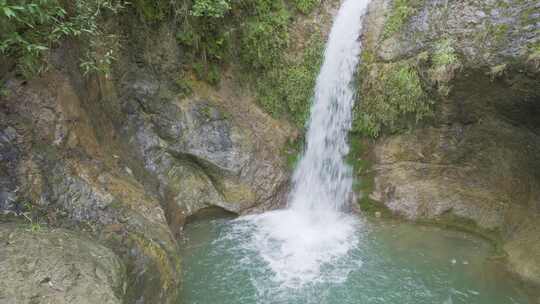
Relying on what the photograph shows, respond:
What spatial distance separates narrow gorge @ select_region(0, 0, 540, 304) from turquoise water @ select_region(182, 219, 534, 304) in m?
0.02

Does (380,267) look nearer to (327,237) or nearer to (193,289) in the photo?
(327,237)

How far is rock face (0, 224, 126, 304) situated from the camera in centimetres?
238

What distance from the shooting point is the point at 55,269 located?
2.57 metres

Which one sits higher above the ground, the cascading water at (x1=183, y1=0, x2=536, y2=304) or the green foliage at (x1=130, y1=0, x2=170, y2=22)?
the green foliage at (x1=130, y1=0, x2=170, y2=22)

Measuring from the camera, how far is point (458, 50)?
5031 mm

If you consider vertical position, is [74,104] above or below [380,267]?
above

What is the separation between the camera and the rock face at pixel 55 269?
238cm

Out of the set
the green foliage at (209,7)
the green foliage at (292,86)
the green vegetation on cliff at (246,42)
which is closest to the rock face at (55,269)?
the green vegetation on cliff at (246,42)

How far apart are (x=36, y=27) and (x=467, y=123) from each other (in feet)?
18.3

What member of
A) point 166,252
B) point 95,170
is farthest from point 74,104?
point 166,252

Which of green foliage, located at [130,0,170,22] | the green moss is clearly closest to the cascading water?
the green moss

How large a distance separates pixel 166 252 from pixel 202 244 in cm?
152

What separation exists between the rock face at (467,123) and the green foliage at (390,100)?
0.02 meters

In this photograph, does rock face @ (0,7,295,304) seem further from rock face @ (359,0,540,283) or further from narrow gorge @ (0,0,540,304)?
rock face @ (359,0,540,283)
